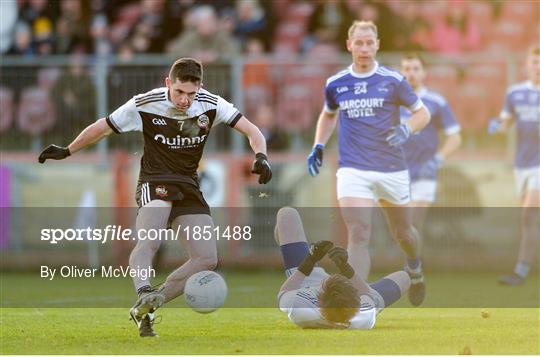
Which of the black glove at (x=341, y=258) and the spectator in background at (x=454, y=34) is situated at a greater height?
the spectator in background at (x=454, y=34)

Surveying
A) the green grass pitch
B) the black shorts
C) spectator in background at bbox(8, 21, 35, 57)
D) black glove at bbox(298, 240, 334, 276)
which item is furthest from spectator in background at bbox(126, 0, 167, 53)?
black glove at bbox(298, 240, 334, 276)

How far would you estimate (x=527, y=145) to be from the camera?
52.7ft

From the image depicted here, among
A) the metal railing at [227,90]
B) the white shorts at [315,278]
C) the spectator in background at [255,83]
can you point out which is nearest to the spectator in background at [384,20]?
the metal railing at [227,90]

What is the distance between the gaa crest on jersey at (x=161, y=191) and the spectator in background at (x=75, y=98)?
29.4 ft

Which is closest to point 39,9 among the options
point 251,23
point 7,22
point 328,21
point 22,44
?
point 7,22

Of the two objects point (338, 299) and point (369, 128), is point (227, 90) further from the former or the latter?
point (338, 299)

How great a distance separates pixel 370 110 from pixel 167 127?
2599mm

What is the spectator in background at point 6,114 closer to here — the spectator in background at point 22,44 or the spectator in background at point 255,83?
the spectator in background at point 22,44

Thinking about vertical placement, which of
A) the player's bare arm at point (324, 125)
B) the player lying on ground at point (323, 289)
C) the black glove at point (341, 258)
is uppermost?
the player's bare arm at point (324, 125)

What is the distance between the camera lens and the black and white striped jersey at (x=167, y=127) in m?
9.86

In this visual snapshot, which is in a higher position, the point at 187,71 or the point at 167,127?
the point at 187,71

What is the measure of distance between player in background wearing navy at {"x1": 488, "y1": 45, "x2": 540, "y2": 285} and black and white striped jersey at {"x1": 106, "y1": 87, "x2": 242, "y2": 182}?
636 cm

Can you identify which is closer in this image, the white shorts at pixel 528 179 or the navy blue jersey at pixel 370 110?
the navy blue jersey at pixel 370 110

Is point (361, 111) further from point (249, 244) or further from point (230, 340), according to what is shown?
point (249, 244)
